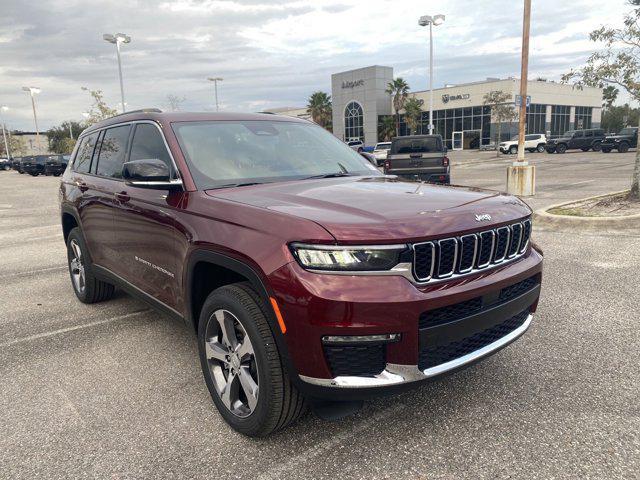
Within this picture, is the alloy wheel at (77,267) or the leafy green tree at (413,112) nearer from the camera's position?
the alloy wheel at (77,267)

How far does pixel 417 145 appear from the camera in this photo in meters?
14.8

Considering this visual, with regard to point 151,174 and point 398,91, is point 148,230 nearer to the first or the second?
point 151,174

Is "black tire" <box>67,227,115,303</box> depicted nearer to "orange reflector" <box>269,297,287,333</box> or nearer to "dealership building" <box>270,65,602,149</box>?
"orange reflector" <box>269,297,287,333</box>

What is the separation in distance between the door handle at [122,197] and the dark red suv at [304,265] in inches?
1.8

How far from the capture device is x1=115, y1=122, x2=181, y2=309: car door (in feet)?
10.8

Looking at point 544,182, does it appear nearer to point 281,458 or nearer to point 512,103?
point 281,458

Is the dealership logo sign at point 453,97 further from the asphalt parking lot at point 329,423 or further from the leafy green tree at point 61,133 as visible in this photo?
the leafy green tree at point 61,133

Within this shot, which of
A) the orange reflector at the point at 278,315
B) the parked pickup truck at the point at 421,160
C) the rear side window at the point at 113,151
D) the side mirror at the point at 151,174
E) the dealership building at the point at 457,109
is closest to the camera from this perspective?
the orange reflector at the point at 278,315

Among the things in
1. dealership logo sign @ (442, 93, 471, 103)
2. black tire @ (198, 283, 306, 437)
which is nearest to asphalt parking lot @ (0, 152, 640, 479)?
black tire @ (198, 283, 306, 437)

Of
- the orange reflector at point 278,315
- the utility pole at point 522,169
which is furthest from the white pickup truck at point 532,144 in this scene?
the orange reflector at point 278,315

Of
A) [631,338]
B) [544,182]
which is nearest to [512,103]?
[544,182]

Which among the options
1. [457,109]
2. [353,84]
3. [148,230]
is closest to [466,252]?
[148,230]

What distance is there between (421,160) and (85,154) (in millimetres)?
10731

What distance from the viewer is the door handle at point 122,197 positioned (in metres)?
3.85
